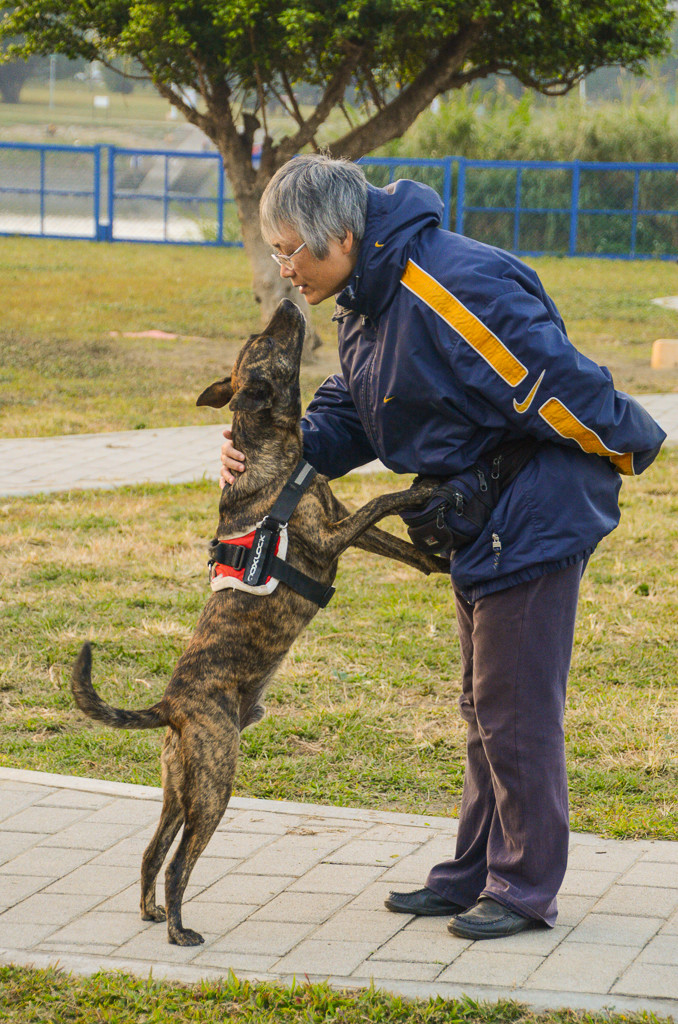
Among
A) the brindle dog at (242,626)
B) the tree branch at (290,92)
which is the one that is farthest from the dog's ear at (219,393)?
the tree branch at (290,92)

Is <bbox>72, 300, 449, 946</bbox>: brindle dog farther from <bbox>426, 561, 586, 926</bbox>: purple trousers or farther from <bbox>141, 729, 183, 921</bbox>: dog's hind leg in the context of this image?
<bbox>426, 561, 586, 926</bbox>: purple trousers

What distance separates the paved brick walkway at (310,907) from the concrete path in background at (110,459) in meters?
4.25

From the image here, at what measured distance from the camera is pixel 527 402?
262 centimetres

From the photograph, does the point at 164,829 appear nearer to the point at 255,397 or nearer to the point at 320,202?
the point at 255,397

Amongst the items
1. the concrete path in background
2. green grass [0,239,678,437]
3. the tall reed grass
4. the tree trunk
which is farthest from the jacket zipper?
the tall reed grass

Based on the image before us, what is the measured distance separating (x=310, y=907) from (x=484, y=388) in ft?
5.29

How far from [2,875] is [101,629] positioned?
83.9 inches

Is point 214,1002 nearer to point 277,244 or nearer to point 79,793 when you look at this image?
point 79,793

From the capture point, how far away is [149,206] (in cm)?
3653

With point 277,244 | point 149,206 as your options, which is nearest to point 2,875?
point 277,244

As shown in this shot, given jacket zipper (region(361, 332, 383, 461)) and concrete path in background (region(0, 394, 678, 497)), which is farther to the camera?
concrete path in background (region(0, 394, 678, 497))

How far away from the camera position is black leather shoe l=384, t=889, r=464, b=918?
321 centimetres

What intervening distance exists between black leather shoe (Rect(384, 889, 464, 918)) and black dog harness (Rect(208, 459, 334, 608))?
0.89 m

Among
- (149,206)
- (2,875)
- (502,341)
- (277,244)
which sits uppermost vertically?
(149,206)
